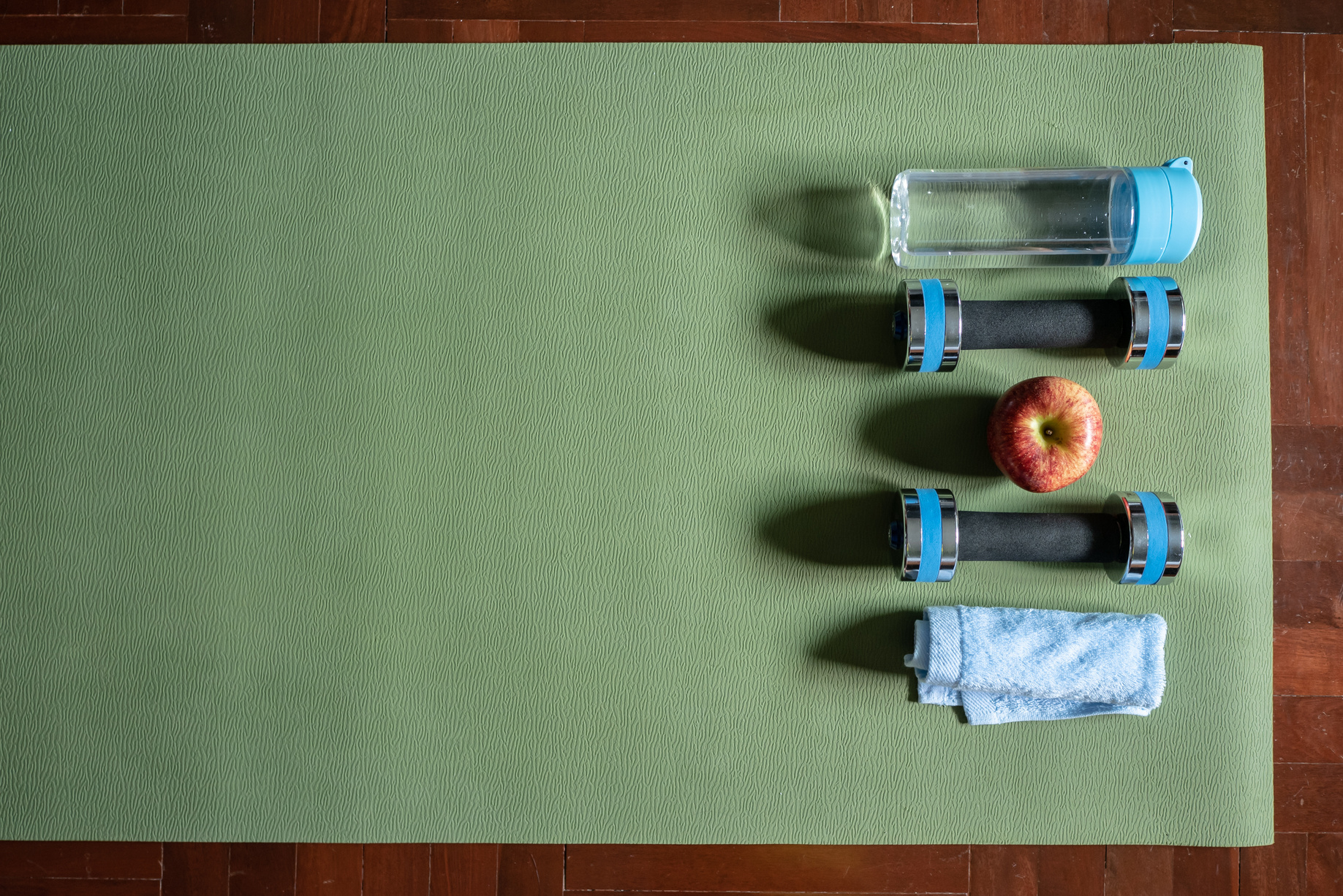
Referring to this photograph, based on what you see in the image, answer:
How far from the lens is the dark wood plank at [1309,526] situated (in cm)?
81

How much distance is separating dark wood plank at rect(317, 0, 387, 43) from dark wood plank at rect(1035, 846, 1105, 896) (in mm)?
1139

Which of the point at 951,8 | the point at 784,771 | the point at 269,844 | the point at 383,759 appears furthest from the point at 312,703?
the point at 951,8

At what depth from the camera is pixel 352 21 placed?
2.70 ft

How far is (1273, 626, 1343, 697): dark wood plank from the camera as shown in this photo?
0.81 m

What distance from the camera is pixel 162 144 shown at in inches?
30.3

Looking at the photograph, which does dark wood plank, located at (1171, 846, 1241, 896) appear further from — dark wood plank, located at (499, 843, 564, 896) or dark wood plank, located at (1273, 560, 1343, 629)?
dark wood plank, located at (499, 843, 564, 896)

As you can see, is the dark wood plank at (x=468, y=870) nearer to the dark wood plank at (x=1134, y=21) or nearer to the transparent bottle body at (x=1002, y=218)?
the transparent bottle body at (x=1002, y=218)

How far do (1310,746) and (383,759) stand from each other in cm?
97

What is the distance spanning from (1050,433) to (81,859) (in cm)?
109

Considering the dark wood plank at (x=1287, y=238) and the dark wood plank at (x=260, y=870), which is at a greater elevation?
the dark wood plank at (x=1287, y=238)

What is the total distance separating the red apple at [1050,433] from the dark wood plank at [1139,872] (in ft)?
1.45

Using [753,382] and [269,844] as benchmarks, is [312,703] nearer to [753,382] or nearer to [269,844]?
[269,844]

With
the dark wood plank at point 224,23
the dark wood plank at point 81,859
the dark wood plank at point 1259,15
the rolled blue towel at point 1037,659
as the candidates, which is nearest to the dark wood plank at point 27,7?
the dark wood plank at point 224,23

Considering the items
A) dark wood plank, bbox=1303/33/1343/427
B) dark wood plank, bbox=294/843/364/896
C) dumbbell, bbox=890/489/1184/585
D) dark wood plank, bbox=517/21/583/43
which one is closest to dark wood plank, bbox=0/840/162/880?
dark wood plank, bbox=294/843/364/896
